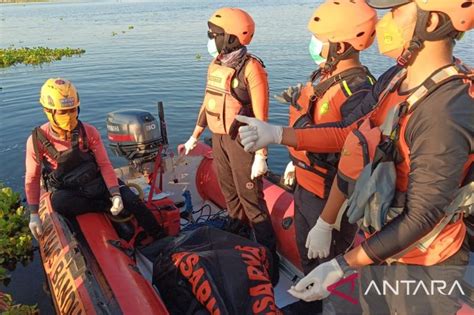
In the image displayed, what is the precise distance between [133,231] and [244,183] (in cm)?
135

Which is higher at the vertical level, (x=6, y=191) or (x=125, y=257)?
(x=125, y=257)

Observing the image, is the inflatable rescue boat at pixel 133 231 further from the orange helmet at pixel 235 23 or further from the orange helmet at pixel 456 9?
the orange helmet at pixel 456 9

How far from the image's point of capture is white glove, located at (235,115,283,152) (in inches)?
78.7

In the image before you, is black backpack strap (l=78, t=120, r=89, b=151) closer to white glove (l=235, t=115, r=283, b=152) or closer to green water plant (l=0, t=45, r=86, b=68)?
white glove (l=235, t=115, r=283, b=152)

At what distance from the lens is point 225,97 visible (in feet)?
11.5

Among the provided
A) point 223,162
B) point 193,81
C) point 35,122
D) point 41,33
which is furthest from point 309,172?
point 41,33

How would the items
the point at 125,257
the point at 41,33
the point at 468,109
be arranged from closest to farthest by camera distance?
the point at 468,109, the point at 125,257, the point at 41,33

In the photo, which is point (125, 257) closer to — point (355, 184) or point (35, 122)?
point (355, 184)

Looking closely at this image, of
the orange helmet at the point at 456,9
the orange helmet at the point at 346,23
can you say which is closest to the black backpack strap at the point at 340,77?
the orange helmet at the point at 346,23

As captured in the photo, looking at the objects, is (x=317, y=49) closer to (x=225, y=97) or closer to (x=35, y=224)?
(x=225, y=97)

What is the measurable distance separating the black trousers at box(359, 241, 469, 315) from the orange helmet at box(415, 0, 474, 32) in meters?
0.98

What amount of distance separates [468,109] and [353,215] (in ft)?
1.99

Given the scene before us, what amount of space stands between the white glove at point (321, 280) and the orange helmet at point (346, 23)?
1357mm

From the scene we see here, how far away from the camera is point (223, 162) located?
3.69 metres
